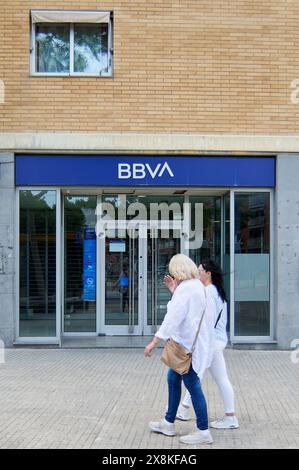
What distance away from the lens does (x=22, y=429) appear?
A: 6.54 m

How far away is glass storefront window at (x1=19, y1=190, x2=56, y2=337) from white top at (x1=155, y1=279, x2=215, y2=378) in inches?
233

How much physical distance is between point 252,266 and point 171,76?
3.66 m

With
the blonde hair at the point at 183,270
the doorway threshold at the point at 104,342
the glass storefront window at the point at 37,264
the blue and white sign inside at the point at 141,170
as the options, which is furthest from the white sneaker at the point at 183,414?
the blue and white sign inside at the point at 141,170

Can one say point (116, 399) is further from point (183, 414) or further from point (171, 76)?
point (171, 76)

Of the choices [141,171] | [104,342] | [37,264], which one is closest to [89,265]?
[37,264]

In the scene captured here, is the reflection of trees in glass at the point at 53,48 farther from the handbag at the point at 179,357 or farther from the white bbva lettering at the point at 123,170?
the handbag at the point at 179,357

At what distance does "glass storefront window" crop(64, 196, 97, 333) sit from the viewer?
12.9 metres

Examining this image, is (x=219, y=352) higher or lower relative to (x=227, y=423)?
higher

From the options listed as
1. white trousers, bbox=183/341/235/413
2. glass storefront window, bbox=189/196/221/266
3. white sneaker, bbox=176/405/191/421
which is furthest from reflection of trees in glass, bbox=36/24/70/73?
white sneaker, bbox=176/405/191/421

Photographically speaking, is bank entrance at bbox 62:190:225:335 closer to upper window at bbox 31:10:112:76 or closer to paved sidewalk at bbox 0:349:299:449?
paved sidewalk at bbox 0:349:299:449

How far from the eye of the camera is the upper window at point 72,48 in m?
11.9

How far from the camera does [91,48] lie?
1201 cm

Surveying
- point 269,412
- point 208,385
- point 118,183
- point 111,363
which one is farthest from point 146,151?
point 269,412

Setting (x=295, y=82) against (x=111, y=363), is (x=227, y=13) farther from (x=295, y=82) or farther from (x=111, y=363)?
(x=111, y=363)
